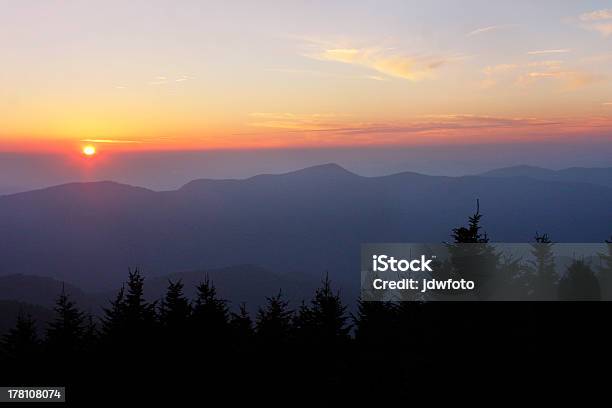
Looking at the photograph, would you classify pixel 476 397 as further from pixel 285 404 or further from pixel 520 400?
pixel 285 404

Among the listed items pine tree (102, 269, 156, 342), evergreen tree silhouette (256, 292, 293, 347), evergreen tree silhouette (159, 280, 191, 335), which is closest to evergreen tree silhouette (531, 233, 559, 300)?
evergreen tree silhouette (256, 292, 293, 347)

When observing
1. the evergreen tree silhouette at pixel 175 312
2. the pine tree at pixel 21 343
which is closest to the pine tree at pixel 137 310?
the evergreen tree silhouette at pixel 175 312

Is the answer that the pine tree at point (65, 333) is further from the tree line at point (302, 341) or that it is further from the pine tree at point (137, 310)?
the pine tree at point (137, 310)

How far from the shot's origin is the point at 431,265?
66.6 feet

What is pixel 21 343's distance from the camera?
2305 centimetres

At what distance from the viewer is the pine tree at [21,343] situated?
22.2 m

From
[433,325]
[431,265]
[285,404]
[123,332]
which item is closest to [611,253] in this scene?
[431,265]

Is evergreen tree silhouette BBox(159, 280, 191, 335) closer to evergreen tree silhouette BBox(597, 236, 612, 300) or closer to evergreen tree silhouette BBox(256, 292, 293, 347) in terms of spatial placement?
evergreen tree silhouette BBox(256, 292, 293, 347)

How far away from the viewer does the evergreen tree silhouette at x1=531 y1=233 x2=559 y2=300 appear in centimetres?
2055

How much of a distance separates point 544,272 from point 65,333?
66.3 feet

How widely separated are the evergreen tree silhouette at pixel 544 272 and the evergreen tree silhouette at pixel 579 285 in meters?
0.35

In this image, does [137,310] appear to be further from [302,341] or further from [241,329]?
[302,341]

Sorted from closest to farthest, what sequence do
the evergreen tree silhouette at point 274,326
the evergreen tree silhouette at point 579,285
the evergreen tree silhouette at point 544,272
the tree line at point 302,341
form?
1. the tree line at point 302,341
2. the evergreen tree silhouette at point 579,285
3. the evergreen tree silhouette at point 544,272
4. the evergreen tree silhouette at point 274,326

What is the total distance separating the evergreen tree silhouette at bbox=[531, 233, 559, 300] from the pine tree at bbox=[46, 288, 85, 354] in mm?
18021
